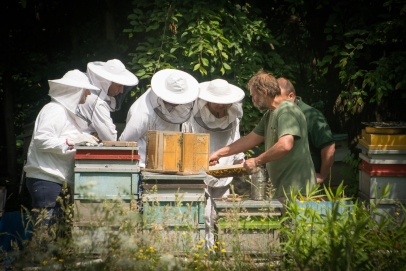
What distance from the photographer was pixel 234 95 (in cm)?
603

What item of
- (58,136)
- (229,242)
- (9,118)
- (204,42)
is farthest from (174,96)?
(9,118)

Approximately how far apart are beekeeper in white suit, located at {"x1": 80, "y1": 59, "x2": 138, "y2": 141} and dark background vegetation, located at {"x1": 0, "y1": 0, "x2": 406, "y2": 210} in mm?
874

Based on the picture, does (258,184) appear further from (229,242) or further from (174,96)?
(174,96)

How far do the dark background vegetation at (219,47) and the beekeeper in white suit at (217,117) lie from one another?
91cm

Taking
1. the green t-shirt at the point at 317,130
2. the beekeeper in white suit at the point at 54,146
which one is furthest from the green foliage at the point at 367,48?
the beekeeper in white suit at the point at 54,146

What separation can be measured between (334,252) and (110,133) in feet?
8.61

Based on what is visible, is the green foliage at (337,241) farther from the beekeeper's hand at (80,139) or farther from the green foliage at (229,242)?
the beekeeper's hand at (80,139)

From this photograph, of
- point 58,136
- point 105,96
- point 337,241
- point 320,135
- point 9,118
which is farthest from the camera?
point 9,118

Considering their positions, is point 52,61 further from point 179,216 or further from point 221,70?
point 179,216

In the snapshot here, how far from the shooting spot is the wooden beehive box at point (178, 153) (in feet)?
16.1

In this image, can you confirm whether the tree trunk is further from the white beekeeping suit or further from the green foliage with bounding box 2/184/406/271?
the green foliage with bounding box 2/184/406/271

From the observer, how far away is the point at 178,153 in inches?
194

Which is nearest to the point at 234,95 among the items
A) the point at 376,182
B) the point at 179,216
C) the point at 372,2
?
the point at 376,182

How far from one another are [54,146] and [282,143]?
5.84 feet
